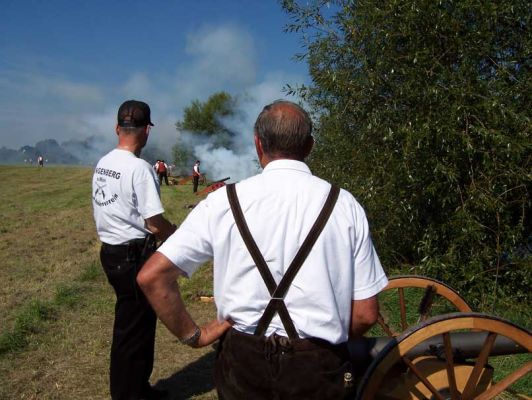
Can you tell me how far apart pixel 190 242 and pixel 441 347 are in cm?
147

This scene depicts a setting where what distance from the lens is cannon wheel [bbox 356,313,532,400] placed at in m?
2.27

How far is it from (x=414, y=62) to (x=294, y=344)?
12.9 feet

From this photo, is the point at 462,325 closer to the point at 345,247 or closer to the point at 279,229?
the point at 345,247

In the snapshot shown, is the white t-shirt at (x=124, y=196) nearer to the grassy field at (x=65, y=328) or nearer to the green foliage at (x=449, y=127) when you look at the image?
the grassy field at (x=65, y=328)

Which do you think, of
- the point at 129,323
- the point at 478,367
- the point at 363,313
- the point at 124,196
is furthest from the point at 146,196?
the point at 478,367

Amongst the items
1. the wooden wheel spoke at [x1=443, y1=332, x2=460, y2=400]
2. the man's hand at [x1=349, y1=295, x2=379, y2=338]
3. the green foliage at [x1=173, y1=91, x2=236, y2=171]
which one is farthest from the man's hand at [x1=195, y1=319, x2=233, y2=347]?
the green foliage at [x1=173, y1=91, x2=236, y2=171]

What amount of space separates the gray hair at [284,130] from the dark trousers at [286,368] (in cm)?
71

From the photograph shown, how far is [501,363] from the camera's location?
14.0 ft

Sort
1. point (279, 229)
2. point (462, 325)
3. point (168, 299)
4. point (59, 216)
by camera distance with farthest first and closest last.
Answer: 1. point (59, 216)
2. point (462, 325)
3. point (168, 299)
4. point (279, 229)

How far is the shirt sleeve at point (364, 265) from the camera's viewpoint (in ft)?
6.16

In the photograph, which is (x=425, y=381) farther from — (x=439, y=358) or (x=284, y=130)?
(x=284, y=130)

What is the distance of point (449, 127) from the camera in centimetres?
484

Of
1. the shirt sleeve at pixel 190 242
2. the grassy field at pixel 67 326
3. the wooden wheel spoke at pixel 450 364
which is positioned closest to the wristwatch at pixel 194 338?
the shirt sleeve at pixel 190 242

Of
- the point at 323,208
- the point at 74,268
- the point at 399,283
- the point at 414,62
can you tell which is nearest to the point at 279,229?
the point at 323,208
